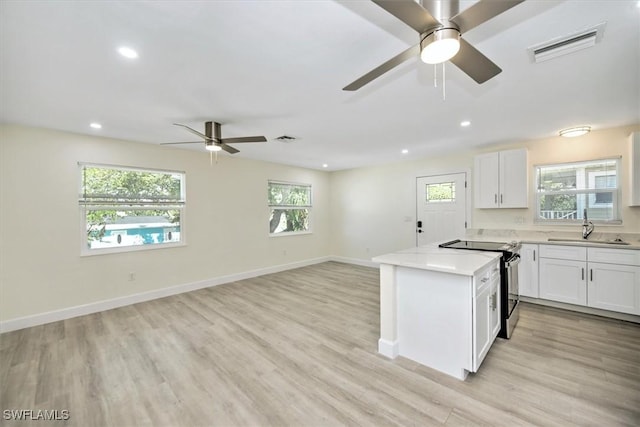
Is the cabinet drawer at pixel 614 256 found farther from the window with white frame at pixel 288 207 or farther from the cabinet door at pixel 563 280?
the window with white frame at pixel 288 207

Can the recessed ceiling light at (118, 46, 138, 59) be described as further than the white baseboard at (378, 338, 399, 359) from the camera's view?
No

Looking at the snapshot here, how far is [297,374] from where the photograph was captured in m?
2.18

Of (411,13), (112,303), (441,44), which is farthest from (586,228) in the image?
(112,303)

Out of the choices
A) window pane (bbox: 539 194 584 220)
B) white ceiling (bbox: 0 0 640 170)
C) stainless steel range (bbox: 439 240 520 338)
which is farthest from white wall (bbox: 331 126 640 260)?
stainless steel range (bbox: 439 240 520 338)

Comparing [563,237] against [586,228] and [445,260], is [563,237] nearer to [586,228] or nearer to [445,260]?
[586,228]

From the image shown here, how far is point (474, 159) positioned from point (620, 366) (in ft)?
10.5

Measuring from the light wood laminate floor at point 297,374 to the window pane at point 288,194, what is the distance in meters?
3.14

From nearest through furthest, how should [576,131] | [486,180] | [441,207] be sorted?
[576,131] < [486,180] < [441,207]

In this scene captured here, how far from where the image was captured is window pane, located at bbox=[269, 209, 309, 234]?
6025 millimetres

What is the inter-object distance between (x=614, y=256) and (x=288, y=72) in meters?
4.28

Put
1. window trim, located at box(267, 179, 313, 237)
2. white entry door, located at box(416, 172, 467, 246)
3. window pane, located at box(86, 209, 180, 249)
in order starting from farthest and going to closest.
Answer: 1. window trim, located at box(267, 179, 313, 237)
2. white entry door, located at box(416, 172, 467, 246)
3. window pane, located at box(86, 209, 180, 249)

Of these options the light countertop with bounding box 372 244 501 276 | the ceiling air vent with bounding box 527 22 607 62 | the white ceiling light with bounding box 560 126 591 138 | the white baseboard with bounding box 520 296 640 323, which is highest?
the ceiling air vent with bounding box 527 22 607 62

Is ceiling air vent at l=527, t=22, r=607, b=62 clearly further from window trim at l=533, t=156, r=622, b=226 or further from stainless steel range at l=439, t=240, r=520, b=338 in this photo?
window trim at l=533, t=156, r=622, b=226

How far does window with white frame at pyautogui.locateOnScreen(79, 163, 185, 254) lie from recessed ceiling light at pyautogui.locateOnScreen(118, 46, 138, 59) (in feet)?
8.83
